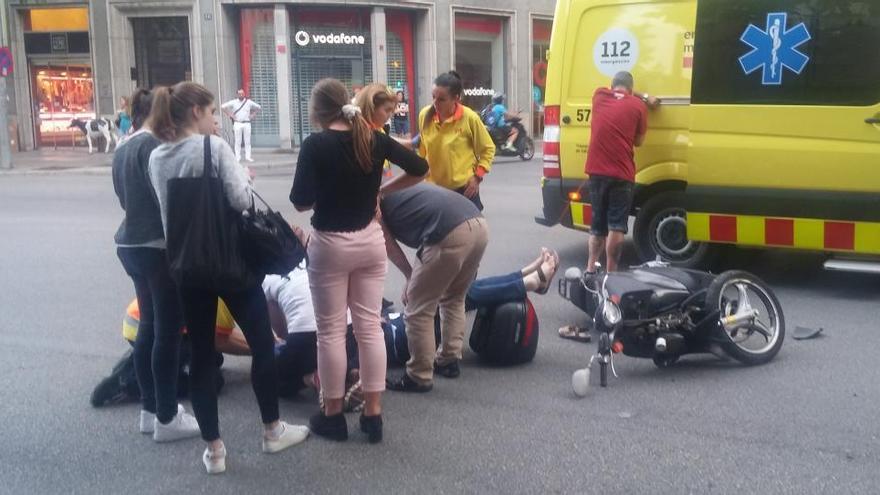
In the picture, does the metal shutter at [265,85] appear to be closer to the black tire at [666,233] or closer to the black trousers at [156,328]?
the black tire at [666,233]

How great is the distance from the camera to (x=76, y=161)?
76.6 ft

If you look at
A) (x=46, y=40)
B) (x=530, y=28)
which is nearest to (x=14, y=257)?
(x=46, y=40)

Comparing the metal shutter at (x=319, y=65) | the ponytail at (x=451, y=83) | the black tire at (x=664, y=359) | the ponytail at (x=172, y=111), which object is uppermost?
the metal shutter at (x=319, y=65)

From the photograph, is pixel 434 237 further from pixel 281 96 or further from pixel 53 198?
pixel 281 96

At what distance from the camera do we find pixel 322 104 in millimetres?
4262

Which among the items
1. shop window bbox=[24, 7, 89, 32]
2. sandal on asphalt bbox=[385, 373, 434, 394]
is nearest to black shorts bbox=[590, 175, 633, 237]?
sandal on asphalt bbox=[385, 373, 434, 394]

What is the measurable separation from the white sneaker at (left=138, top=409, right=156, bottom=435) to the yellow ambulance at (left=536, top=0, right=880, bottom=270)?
4.62m

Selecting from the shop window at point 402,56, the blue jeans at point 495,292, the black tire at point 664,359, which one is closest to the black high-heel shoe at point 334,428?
the blue jeans at point 495,292

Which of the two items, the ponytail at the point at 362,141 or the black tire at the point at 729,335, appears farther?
the black tire at the point at 729,335

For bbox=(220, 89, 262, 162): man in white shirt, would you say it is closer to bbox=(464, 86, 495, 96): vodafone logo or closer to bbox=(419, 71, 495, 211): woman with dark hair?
bbox=(464, 86, 495, 96): vodafone logo

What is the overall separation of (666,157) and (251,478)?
494cm

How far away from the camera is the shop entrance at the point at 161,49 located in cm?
2597

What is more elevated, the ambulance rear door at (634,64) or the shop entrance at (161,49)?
the shop entrance at (161,49)

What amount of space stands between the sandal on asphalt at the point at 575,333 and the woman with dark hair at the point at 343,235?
2.14 m
